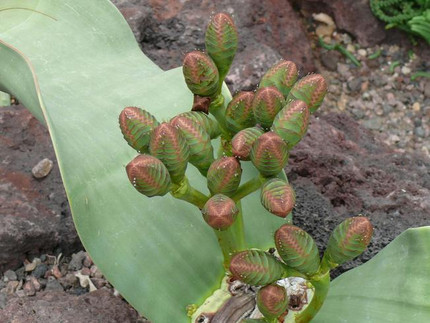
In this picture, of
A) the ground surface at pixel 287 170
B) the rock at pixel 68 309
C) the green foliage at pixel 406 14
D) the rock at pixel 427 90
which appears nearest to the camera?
the rock at pixel 68 309

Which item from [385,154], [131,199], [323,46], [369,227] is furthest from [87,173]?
[323,46]

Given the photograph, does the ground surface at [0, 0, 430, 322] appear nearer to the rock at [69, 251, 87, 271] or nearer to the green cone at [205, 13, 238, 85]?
the rock at [69, 251, 87, 271]

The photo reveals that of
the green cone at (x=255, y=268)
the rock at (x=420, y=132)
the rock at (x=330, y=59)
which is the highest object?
the green cone at (x=255, y=268)

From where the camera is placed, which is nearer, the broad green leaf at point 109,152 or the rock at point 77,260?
the broad green leaf at point 109,152

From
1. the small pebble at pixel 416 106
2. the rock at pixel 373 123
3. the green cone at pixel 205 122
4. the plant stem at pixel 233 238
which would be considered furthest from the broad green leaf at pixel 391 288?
the small pebble at pixel 416 106

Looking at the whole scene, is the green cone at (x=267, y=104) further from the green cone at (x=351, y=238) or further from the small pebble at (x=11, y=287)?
the small pebble at (x=11, y=287)

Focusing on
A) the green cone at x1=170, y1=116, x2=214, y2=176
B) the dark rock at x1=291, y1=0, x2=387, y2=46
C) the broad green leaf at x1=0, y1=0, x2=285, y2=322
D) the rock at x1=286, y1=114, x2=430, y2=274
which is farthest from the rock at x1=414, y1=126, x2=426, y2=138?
the green cone at x1=170, y1=116, x2=214, y2=176

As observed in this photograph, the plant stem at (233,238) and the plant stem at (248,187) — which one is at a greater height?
the plant stem at (248,187)

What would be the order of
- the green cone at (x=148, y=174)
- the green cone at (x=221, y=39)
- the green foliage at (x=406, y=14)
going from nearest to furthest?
the green cone at (x=148, y=174) → the green cone at (x=221, y=39) → the green foliage at (x=406, y=14)

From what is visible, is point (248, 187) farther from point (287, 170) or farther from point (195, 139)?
point (287, 170)
